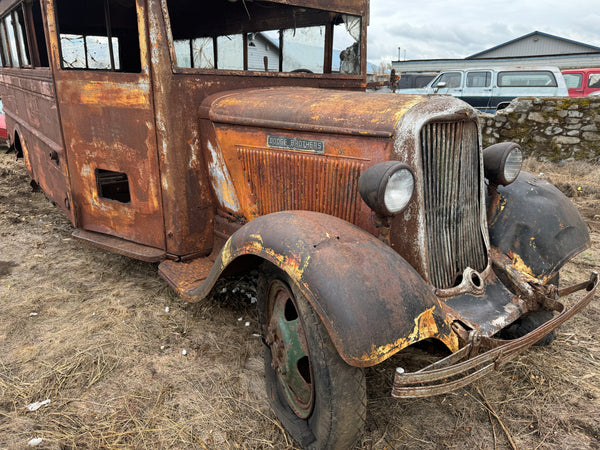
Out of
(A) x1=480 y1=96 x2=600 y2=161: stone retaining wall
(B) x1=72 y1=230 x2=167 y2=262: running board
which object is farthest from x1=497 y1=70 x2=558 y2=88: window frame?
(B) x1=72 y1=230 x2=167 y2=262: running board

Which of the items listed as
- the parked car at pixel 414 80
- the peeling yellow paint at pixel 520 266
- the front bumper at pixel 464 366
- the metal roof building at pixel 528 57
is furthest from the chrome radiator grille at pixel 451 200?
the metal roof building at pixel 528 57

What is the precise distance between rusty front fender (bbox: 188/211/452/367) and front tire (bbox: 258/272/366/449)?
159 mm

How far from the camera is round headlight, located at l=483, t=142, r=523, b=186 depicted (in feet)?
8.31

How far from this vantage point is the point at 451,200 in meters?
2.29

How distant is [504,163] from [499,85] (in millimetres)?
9065

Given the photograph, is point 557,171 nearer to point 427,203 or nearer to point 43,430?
point 427,203

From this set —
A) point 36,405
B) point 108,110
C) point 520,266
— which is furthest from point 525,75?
point 36,405

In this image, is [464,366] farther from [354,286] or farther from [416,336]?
[354,286]

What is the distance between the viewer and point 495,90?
34.0 ft

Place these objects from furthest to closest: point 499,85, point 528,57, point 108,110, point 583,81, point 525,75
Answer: point 528,57 < point 583,81 < point 499,85 < point 525,75 < point 108,110

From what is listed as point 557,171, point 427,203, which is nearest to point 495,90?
point 557,171

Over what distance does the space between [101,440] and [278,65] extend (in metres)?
2.58

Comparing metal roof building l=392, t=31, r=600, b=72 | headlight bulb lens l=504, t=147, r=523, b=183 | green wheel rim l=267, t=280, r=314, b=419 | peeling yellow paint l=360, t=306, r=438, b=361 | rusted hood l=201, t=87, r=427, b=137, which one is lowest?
green wheel rim l=267, t=280, r=314, b=419

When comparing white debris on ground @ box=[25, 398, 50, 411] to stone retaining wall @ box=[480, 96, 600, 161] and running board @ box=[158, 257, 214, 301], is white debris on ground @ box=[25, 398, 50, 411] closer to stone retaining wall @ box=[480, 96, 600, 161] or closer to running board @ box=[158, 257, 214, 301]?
running board @ box=[158, 257, 214, 301]
